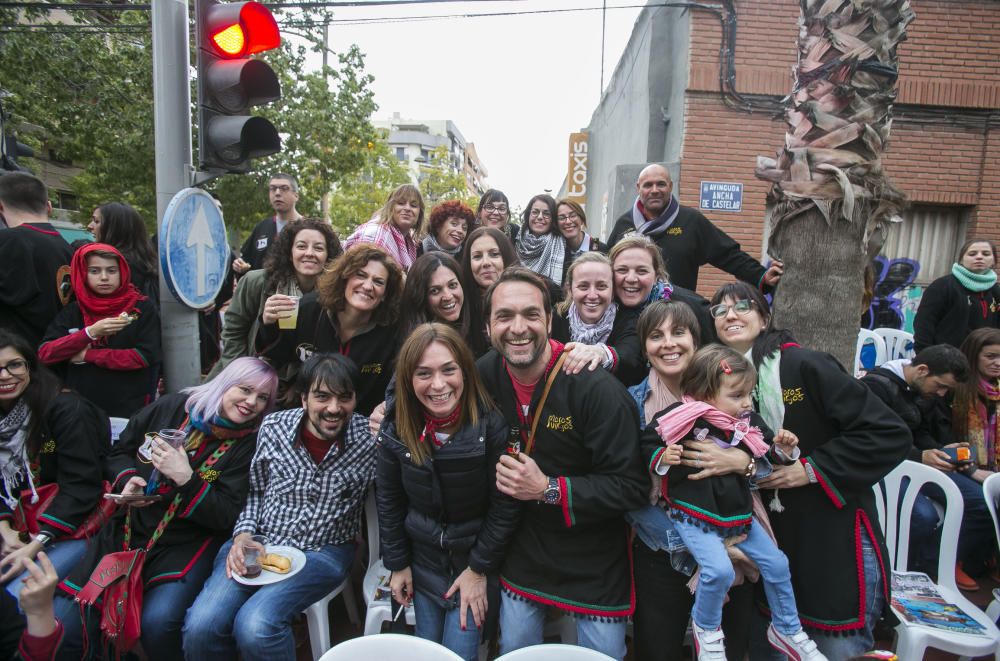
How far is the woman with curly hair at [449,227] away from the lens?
4.17 meters

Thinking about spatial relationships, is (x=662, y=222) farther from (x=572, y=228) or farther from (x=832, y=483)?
(x=832, y=483)

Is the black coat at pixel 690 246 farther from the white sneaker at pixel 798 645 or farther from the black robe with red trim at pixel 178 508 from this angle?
the black robe with red trim at pixel 178 508

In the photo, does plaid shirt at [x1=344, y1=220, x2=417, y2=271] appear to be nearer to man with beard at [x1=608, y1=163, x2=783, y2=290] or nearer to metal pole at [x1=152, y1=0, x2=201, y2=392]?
metal pole at [x1=152, y1=0, x2=201, y2=392]

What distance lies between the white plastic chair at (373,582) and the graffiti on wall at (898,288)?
814cm

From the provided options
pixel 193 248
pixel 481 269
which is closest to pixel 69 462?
pixel 193 248

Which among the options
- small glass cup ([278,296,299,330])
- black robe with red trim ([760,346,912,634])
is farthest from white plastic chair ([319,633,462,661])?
small glass cup ([278,296,299,330])

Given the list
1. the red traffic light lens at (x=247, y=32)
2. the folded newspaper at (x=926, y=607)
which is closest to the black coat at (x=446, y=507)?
the folded newspaper at (x=926, y=607)

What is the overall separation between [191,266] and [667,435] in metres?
2.54

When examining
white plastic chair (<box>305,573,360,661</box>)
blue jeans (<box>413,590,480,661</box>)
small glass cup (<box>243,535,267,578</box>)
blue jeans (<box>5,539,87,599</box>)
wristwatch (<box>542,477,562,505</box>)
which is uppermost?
wristwatch (<box>542,477,562,505</box>)

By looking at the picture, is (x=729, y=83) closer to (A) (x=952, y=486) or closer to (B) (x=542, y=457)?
(A) (x=952, y=486)

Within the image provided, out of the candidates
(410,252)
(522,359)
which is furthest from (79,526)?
(410,252)

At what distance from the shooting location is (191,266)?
2898 millimetres

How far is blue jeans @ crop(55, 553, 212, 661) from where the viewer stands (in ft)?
7.98

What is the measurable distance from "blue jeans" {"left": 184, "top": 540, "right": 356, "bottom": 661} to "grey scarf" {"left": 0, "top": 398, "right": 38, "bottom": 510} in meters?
1.06
